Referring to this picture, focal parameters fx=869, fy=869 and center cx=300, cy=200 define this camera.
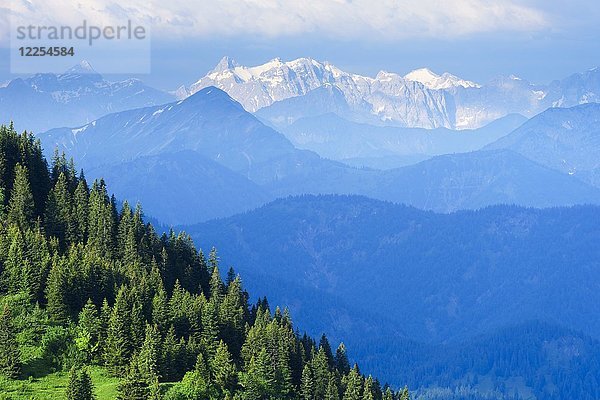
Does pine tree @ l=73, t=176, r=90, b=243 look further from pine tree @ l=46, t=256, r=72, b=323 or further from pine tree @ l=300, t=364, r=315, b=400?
pine tree @ l=300, t=364, r=315, b=400

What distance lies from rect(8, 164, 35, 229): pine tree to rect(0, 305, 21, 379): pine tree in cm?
3329

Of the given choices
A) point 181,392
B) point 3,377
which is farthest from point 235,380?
point 3,377

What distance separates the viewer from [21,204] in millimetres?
116625

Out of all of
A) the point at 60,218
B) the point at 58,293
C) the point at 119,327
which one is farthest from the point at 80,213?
the point at 119,327

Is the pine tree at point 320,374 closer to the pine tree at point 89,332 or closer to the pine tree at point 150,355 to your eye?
the pine tree at point 150,355

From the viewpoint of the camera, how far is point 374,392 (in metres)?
108

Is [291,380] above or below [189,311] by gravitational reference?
below

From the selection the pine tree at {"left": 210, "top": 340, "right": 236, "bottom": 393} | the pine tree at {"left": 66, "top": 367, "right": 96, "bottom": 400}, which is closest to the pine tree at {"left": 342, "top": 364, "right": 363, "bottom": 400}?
the pine tree at {"left": 210, "top": 340, "right": 236, "bottom": 393}

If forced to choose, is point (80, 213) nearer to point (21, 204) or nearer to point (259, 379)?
point (21, 204)

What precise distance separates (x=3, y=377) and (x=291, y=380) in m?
32.7

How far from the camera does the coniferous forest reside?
82375 millimetres

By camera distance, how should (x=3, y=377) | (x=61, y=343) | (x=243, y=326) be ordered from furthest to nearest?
(x=243, y=326), (x=61, y=343), (x=3, y=377)

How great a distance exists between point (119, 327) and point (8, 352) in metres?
11.5

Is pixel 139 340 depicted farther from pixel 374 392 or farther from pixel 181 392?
pixel 374 392
